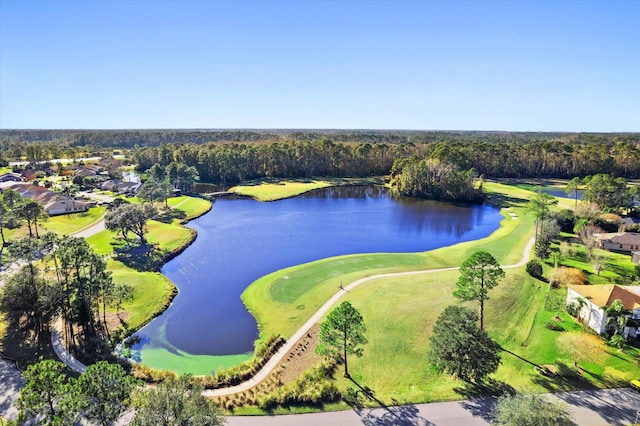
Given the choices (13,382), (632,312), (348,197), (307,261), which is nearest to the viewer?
(13,382)

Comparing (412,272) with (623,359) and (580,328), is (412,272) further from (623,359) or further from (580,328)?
(623,359)

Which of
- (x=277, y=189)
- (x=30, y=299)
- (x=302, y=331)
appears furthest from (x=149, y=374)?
(x=277, y=189)

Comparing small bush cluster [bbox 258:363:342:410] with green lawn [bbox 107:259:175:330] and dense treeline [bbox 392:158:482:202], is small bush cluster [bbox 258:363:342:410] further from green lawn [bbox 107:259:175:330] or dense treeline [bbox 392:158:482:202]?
dense treeline [bbox 392:158:482:202]

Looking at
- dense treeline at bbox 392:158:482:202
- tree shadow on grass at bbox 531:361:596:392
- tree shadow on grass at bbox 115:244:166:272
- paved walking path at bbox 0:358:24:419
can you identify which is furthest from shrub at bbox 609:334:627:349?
dense treeline at bbox 392:158:482:202

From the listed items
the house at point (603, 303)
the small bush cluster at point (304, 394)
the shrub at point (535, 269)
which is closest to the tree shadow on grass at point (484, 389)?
the small bush cluster at point (304, 394)

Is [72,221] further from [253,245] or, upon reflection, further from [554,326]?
[554,326]

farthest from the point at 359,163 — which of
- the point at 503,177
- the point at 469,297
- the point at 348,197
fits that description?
the point at 469,297
